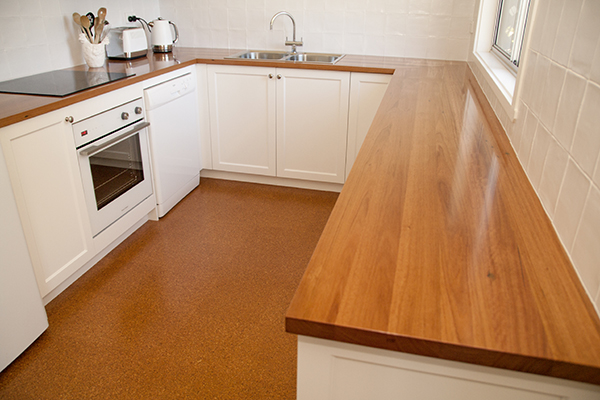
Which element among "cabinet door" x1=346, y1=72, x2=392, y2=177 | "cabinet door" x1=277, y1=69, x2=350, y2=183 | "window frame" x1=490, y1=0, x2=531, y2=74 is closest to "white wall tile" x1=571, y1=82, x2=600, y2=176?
"window frame" x1=490, y1=0, x2=531, y2=74

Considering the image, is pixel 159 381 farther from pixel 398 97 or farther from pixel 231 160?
pixel 231 160

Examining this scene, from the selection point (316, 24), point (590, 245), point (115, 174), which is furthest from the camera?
point (316, 24)

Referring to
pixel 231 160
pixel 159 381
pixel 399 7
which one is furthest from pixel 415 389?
pixel 399 7

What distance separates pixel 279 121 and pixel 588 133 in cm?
243

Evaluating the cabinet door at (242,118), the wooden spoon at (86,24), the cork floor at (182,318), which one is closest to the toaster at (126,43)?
the wooden spoon at (86,24)

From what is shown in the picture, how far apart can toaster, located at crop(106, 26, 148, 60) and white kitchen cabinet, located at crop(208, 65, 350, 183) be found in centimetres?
47

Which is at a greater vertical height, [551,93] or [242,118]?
[551,93]

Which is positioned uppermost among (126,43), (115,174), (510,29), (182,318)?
(510,29)

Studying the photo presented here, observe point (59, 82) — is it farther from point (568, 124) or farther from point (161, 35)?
point (568, 124)

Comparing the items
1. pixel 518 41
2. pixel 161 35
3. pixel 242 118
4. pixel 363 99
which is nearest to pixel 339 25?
pixel 363 99

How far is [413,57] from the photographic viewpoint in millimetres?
3299

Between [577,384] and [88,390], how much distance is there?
1.53 metres

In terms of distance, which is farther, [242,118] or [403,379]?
[242,118]

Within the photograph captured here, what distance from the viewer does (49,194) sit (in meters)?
1.89
